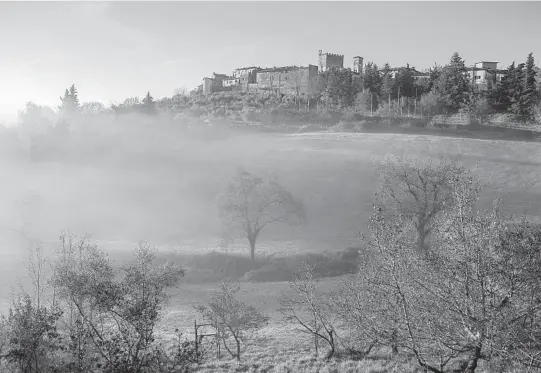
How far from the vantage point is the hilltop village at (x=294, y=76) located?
141750 mm

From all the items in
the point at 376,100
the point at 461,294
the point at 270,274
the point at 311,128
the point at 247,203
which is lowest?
the point at 270,274

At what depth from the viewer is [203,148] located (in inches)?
3939

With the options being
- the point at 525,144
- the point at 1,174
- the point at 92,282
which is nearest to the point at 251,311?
the point at 92,282

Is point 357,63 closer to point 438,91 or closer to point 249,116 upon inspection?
point 438,91

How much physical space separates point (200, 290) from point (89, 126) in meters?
84.3

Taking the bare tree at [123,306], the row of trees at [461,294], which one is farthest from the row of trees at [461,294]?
Answer: the bare tree at [123,306]

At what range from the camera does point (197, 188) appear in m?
78.8

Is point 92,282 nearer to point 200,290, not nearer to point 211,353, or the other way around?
point 211,353

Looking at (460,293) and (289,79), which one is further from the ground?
(289,79)

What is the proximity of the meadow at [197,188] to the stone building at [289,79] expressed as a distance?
50.8m

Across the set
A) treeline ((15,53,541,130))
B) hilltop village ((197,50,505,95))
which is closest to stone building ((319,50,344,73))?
hilltop village ((197,50,505,95))

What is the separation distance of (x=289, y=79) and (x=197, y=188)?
91.4m

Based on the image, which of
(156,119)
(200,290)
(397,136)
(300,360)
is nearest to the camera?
(300,360)

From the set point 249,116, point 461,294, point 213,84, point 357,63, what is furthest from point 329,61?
point 461,294
